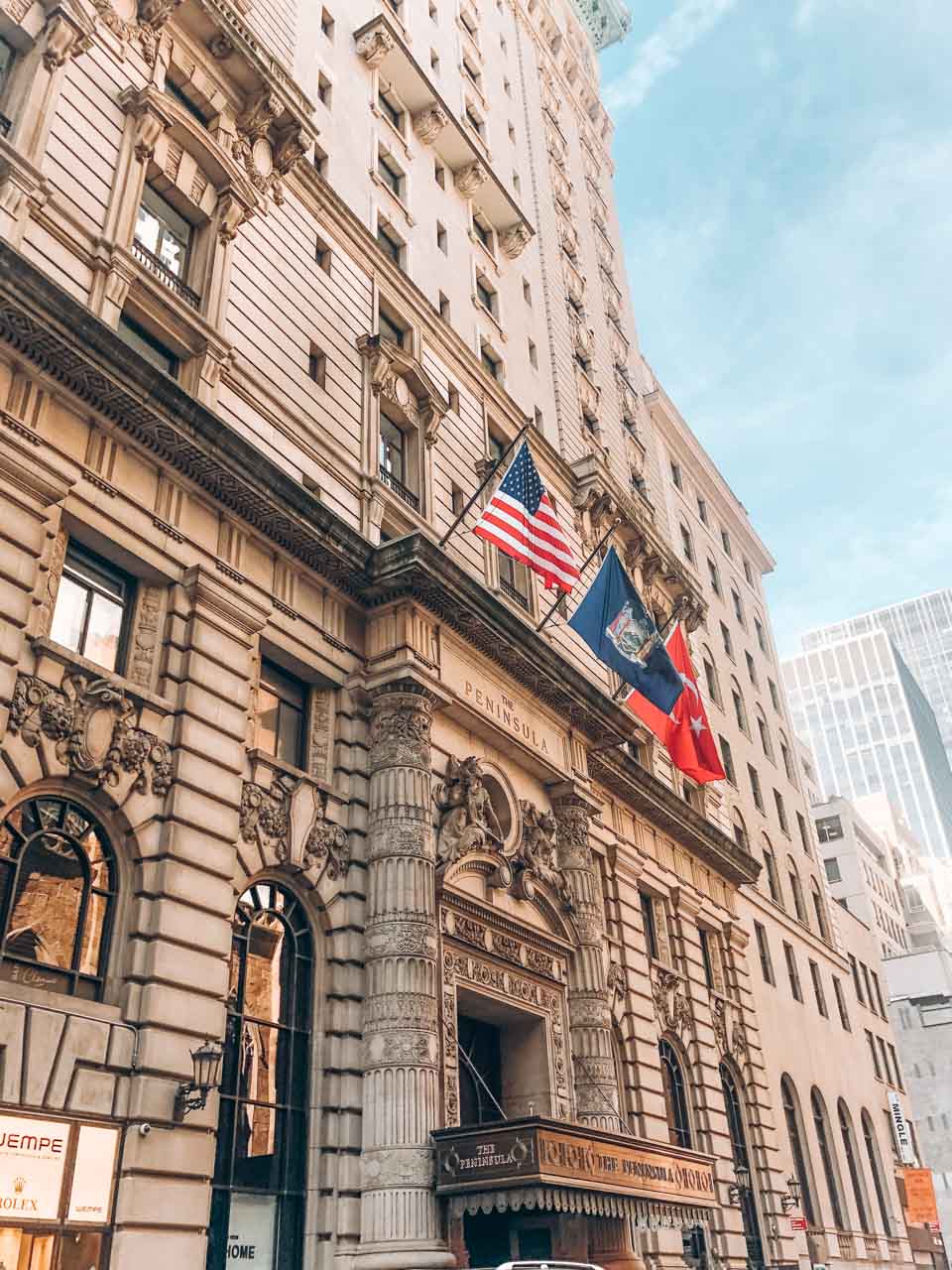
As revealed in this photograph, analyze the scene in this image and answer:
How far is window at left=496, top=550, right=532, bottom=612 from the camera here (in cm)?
3216

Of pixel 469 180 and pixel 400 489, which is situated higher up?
pixel 469 180

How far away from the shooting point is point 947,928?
145875 mm

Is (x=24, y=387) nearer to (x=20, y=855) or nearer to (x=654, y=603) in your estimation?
(x=20, y=855)

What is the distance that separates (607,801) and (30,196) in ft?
71.0

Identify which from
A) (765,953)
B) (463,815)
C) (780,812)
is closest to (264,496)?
(463,815)

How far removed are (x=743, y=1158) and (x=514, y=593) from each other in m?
19.1

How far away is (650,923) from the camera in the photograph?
3544cm

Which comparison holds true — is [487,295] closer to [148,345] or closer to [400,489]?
[400,489]

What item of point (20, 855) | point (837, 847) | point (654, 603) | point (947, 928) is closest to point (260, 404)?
point (20, 855)

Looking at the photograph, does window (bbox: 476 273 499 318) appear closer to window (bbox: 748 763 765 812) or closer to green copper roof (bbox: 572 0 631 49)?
window (bbox: 748 763 765 812)

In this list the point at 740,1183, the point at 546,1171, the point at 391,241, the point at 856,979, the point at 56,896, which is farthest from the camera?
the point at 856,979

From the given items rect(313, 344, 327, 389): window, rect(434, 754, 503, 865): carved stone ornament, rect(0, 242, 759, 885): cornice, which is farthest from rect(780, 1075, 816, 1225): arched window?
rect(313, 344, 327, 389): window

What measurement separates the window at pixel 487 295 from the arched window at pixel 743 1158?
2595 centimetres

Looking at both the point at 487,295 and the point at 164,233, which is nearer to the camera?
the point at 164,233
